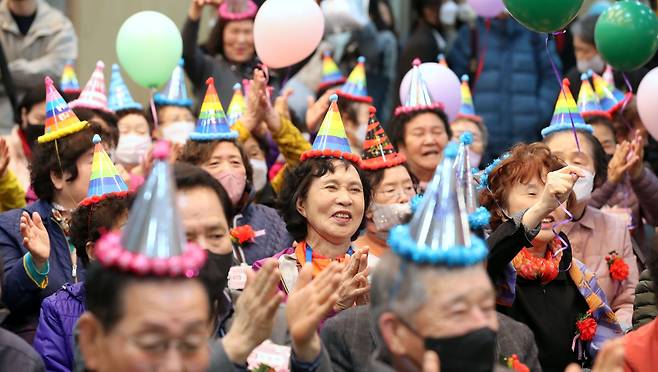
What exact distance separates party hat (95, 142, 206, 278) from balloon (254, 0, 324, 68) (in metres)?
3.85

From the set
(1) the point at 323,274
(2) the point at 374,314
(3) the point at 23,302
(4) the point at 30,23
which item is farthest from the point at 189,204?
(4) the point at 30,23

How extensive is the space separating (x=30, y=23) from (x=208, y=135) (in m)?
2.86

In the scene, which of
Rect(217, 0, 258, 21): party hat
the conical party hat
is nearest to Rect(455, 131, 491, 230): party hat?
the conical party hat

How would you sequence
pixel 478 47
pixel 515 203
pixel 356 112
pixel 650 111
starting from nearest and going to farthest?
pixel 515 203 → pixel 650 111 → pixel 356 112 → pixel 478 47

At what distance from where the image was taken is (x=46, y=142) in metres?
5.89

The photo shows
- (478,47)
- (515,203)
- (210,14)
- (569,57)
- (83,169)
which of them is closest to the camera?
(515,203)

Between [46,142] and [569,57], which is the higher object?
[569,57]

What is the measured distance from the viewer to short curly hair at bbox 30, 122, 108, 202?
5.75 metres

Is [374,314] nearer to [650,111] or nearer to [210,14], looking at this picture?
[650,111]

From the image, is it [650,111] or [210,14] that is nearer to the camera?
[650,111]

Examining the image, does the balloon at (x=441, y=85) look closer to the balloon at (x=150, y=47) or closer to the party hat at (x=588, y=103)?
the party hat at (x=588, y=103)

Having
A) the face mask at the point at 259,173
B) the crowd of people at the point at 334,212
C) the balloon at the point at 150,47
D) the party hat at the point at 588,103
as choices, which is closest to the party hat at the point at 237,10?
the crowd of people at the point at 334,212

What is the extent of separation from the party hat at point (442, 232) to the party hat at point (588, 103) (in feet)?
13.3

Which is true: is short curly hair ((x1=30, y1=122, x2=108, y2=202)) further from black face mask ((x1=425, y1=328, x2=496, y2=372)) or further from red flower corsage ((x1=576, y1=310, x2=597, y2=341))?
black face mask ((x1=425, y1=328, x2=496, y2=372))
